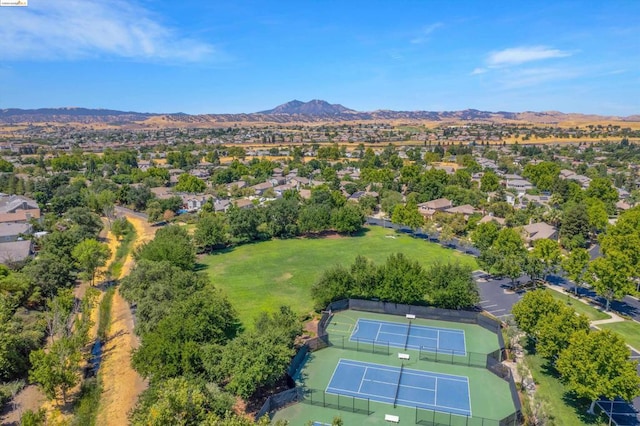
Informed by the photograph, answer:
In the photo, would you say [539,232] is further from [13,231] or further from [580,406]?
[13,231]

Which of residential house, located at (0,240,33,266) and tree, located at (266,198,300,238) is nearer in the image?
residential house, located at (0,240,33,266)

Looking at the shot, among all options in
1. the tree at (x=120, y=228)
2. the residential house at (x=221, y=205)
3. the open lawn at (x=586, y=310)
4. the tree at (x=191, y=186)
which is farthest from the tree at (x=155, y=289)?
the tree at (x=191, y=186)

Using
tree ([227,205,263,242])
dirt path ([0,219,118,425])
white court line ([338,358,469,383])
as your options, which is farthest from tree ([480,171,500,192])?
dirt path ([0,219,118,425])

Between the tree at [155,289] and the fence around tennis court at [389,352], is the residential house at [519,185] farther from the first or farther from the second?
the tree at [155,289]

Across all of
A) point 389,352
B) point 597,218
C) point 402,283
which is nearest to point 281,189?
point 402,283

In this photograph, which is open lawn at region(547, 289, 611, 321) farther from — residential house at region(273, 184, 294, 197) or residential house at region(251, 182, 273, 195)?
residential house at region(251, 182, 273, 195)

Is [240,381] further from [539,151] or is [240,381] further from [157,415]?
[539,151]

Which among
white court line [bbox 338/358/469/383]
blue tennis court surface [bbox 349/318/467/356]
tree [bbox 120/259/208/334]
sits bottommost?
white court line [bbox 338/358/469/383]
